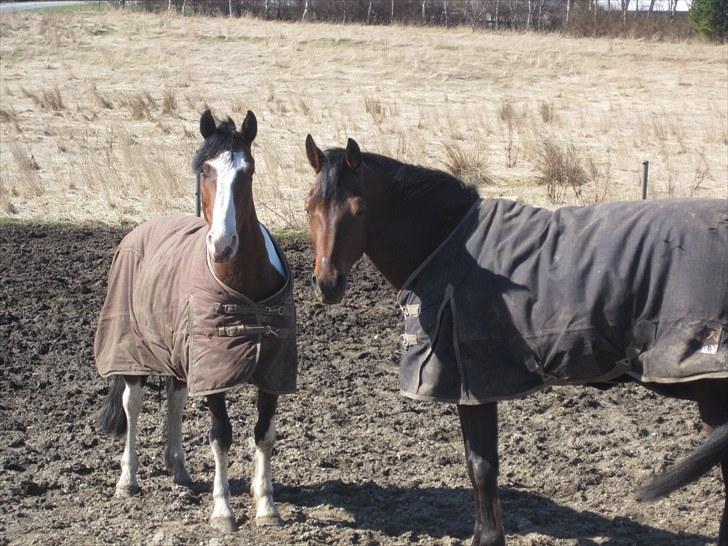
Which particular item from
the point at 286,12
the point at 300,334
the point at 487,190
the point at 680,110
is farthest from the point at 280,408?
the point at 286,12

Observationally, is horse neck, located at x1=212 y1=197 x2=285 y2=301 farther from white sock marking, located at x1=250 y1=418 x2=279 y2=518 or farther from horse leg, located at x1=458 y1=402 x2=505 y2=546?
horse leg, located at x1=458 y1=402 x2=505 y2=546

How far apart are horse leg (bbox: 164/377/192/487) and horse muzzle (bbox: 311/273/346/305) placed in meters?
1.80

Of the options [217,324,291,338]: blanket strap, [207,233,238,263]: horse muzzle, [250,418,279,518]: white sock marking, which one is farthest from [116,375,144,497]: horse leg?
[207,233,238,263]: horse muzzle

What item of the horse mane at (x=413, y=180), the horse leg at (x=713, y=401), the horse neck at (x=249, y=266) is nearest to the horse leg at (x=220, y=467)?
the horse neck at (x=249, y=266)

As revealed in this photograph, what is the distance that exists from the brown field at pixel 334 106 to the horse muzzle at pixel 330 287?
753cm

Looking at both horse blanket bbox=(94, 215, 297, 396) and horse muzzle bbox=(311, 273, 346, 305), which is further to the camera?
horse blanket bbox=(94, 215, 297, 396)

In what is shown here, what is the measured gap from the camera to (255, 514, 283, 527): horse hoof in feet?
17.1

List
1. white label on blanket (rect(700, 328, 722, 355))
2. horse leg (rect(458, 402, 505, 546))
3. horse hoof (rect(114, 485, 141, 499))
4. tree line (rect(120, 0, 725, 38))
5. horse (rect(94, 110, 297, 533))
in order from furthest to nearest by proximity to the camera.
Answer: tree line (rect(120, 0, 725, 38))
horse hoof (rect(114, 485, 141, 499))
horse (rect(94, 110, 297, 533))
horse leg (rect(458, 402, 505, 546))
white label on blanket (rect(700, 328, 722, 355))

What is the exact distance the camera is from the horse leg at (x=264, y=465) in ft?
17.2

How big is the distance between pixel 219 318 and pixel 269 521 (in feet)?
3.44

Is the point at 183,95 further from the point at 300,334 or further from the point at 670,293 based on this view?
the point at 670,293

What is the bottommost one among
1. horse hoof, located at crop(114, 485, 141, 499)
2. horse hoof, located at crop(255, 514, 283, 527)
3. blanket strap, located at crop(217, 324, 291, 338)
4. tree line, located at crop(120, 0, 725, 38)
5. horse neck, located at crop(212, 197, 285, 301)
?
horse hoof, located at crop(114, 485, 141, 499)

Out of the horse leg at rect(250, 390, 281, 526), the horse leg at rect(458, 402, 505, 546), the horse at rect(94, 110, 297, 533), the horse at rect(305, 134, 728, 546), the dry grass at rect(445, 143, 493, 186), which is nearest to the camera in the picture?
the horse at rect(305, 134, 728, 546)

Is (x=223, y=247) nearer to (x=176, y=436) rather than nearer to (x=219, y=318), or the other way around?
(x=219, y=318)
